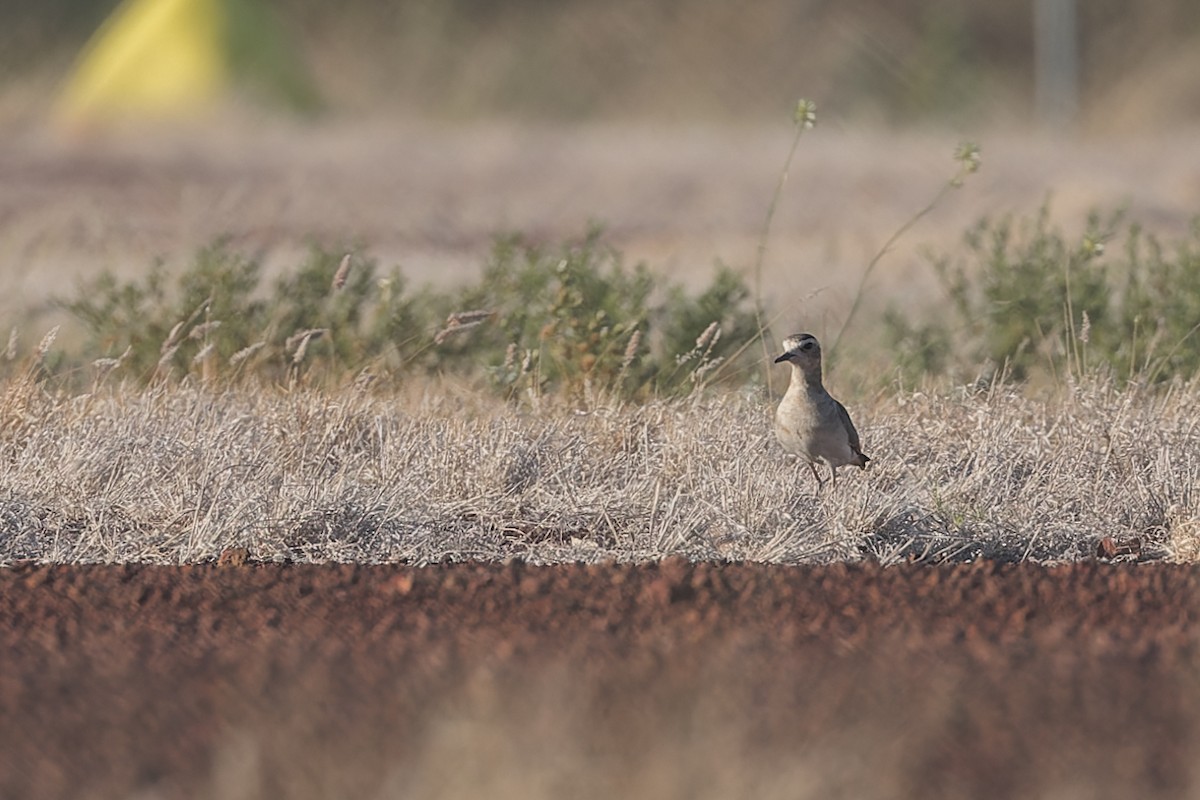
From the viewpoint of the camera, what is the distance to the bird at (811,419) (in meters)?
7.77

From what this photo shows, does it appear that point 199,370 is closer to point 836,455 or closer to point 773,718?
point 836,455

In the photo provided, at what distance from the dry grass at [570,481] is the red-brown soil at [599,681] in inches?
21.7

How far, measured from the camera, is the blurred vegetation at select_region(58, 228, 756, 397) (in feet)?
34.3

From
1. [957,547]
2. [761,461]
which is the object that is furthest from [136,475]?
[957,547]

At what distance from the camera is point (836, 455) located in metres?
7.85

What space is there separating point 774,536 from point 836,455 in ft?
1.52

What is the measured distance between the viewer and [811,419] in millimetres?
7766

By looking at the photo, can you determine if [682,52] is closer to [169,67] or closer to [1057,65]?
[1057,65]

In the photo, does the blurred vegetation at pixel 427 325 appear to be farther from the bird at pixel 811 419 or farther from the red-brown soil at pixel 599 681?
the red-brown soil at pixel 599 681

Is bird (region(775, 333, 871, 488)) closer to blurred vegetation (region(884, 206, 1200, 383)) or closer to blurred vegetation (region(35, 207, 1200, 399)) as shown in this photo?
blurred vegetation (region(35, 207, 1200, 399))

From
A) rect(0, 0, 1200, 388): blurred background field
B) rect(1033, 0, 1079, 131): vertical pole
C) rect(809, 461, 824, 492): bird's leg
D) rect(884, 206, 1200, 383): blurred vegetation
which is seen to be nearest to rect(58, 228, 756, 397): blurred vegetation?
rect(0, 0, 1200, 388): blurred background field

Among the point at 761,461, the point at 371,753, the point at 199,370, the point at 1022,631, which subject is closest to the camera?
the point at 371,753

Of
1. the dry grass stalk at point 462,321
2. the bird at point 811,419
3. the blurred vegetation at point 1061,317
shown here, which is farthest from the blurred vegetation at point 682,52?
the bird at point 811,419

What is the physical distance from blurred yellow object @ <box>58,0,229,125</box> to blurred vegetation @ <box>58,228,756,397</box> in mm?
16859
